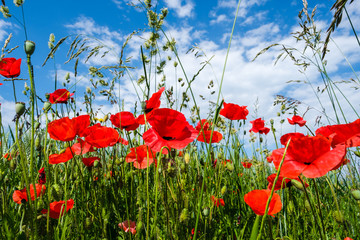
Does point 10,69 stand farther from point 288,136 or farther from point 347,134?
point 347,134

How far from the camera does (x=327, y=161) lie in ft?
3.26

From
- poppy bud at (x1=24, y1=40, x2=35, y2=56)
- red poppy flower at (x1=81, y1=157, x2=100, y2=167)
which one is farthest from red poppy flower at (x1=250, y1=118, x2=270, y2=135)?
poppy bud at (x1=24, y1=40, x2=35, y2=56)

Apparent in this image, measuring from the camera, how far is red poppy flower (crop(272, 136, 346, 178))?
991mm

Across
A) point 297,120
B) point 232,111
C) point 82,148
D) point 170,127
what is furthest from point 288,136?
point 297,120

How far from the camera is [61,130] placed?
1.43 metres

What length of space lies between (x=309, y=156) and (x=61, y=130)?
1.24 meters

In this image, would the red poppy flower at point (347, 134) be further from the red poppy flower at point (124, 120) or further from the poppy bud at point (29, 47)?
the poppy bud at point (29, 47)

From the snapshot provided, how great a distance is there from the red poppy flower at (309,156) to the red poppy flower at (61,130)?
1.09 m

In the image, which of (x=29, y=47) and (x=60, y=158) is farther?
(x=60, y=158)

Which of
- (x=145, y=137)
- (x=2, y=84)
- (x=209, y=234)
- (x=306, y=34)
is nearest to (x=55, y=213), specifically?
(x=145, y=137)

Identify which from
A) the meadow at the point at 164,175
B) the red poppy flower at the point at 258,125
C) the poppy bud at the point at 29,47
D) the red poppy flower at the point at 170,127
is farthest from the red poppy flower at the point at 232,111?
the poppy bud at the point at 29,47

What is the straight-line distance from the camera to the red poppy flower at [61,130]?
1.42 meters

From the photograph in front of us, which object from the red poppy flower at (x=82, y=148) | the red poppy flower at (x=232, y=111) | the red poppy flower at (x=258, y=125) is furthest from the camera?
the red poppy flower at (x=258, y=125)

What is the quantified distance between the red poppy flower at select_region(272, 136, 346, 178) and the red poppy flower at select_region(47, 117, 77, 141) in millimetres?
1093
